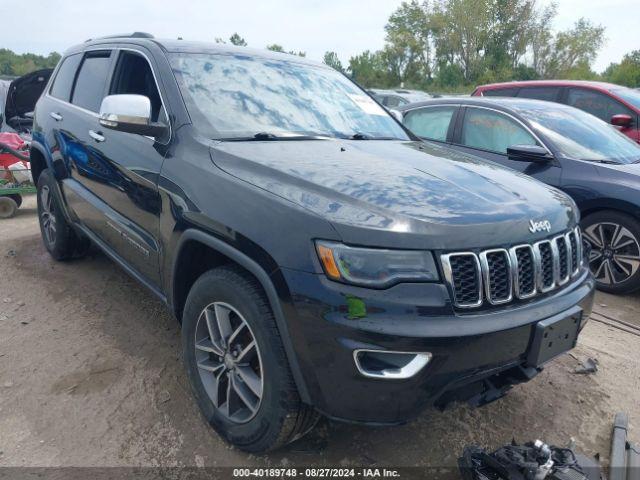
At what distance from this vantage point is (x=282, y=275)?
6.42ft

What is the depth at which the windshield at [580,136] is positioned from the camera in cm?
483

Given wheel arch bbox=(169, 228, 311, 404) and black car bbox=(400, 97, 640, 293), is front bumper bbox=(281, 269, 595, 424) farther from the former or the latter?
black car bbox=(400, 97, 640, 293)

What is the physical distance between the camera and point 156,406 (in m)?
2.77

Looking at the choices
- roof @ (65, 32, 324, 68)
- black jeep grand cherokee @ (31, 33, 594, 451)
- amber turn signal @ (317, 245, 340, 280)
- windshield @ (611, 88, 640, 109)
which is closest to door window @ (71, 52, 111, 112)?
roof @ (65, 32, 324, 68)

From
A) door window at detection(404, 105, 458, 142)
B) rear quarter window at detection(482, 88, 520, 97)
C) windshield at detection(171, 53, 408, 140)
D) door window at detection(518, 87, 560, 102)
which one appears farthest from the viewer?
rear quarter window at detection(482, 88, 520, 97)

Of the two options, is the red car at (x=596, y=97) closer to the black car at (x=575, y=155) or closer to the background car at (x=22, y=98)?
the black car at (x=575, y=155)

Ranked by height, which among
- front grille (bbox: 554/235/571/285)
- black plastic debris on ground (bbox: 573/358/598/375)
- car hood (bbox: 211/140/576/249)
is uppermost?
car hood (bbox: 211/140/576/249)

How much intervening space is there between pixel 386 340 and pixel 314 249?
1.33 ft

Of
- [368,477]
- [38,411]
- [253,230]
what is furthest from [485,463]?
[38,411]

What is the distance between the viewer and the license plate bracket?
2.05 m

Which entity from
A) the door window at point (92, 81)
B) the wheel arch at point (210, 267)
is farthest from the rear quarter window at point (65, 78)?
the wheel arch at point (210, 267)

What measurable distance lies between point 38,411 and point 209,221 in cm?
140

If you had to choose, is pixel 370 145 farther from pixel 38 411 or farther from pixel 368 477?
pixel 38 411

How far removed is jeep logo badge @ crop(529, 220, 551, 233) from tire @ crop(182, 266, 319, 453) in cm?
111
